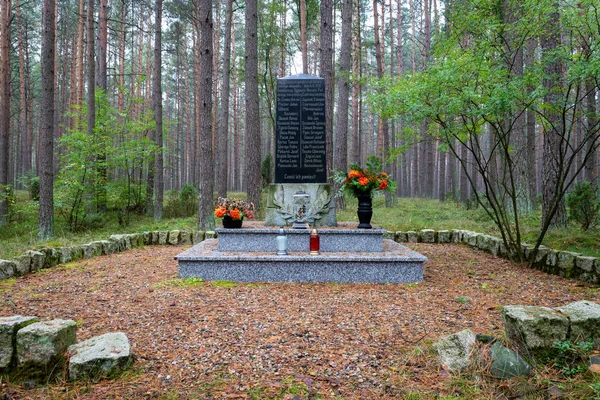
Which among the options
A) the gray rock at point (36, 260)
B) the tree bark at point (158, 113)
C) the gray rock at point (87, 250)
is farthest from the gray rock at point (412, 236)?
the tree bark at point (158, 113)

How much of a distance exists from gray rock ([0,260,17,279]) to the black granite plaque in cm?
422

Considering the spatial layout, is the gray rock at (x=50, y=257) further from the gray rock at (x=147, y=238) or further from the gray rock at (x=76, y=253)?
the gray rock at (x=147, y=238)

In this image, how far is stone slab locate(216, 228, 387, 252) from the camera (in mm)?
5523

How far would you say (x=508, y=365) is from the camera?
7.34 ft

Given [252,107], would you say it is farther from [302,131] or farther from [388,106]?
[388,106]

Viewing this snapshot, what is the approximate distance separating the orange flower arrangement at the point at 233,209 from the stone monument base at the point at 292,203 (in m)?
0.39

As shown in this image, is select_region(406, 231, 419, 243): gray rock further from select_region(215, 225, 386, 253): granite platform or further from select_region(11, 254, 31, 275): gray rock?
select_region(11, 254, 31, 275): gray rock

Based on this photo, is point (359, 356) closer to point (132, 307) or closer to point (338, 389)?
point (338, 389)

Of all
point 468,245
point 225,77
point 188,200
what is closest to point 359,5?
point 225,77

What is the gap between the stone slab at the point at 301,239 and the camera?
5523 millimetres

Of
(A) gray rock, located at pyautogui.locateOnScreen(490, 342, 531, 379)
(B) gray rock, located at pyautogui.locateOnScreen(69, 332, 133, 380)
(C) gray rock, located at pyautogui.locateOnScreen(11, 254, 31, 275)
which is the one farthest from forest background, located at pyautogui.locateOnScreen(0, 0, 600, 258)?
(B) gray rock, located at pyautogui.locateOnScreen(69, 332, 133, 380)

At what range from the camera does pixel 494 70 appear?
4.90 meters

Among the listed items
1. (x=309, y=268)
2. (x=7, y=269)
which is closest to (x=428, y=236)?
(x=309, y=268)

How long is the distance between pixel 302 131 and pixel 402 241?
3.65 meters
